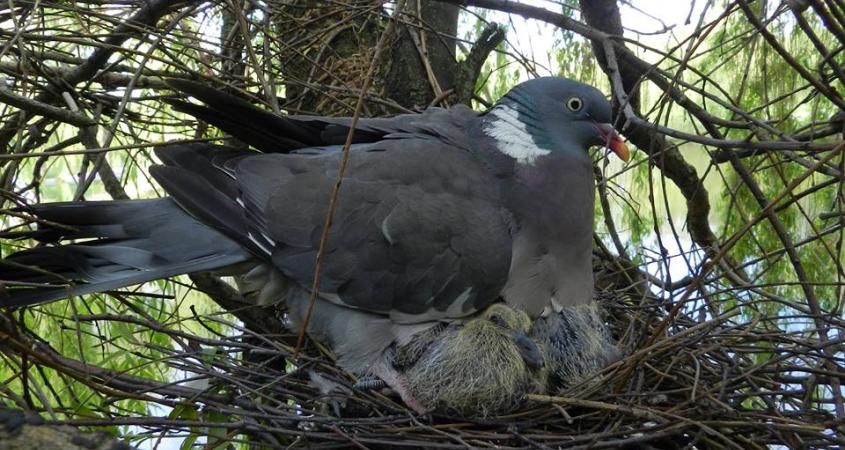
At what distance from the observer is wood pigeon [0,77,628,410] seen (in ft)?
9.45

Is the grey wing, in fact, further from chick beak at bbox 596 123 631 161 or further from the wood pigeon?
chick beak at bbox 596 123 631 161

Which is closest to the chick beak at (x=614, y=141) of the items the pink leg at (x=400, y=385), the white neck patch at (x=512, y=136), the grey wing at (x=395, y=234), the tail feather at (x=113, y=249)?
the white neck patch at (x=512, y=136)

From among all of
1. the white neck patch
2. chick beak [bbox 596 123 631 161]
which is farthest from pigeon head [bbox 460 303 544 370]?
chick beak [bbox 596 123 631 161]

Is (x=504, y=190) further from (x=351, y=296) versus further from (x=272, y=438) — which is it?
(x=272, y=438)

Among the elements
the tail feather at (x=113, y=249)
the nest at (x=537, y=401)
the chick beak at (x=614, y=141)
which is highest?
the chick beak at (x=614, y=141)

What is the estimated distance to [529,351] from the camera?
285cm

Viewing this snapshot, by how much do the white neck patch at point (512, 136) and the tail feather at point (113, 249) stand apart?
93 centimetres

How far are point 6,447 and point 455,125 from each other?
82.6 inches

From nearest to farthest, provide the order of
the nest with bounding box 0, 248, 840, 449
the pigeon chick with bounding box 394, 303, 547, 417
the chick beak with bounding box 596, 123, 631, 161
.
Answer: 1. the nest with bounding box 0, 248, 840, 449
2. the pigeon chick with bounding box 394, 303, 547, 417
3. the chick beak with bounding box 596, 123, 631, 161

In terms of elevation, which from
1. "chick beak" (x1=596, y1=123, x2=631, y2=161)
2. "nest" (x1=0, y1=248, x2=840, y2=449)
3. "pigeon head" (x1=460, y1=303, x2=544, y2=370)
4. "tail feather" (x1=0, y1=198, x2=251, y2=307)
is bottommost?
"nest" (x1=0, y1=248, x2=840, y2=449)

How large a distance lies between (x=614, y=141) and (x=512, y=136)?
34 cm

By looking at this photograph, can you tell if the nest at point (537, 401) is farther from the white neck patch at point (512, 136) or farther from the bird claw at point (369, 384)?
the white neck patch at point (512, 136)

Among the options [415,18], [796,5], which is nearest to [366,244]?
[415,18]

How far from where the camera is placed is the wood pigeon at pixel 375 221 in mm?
2879
